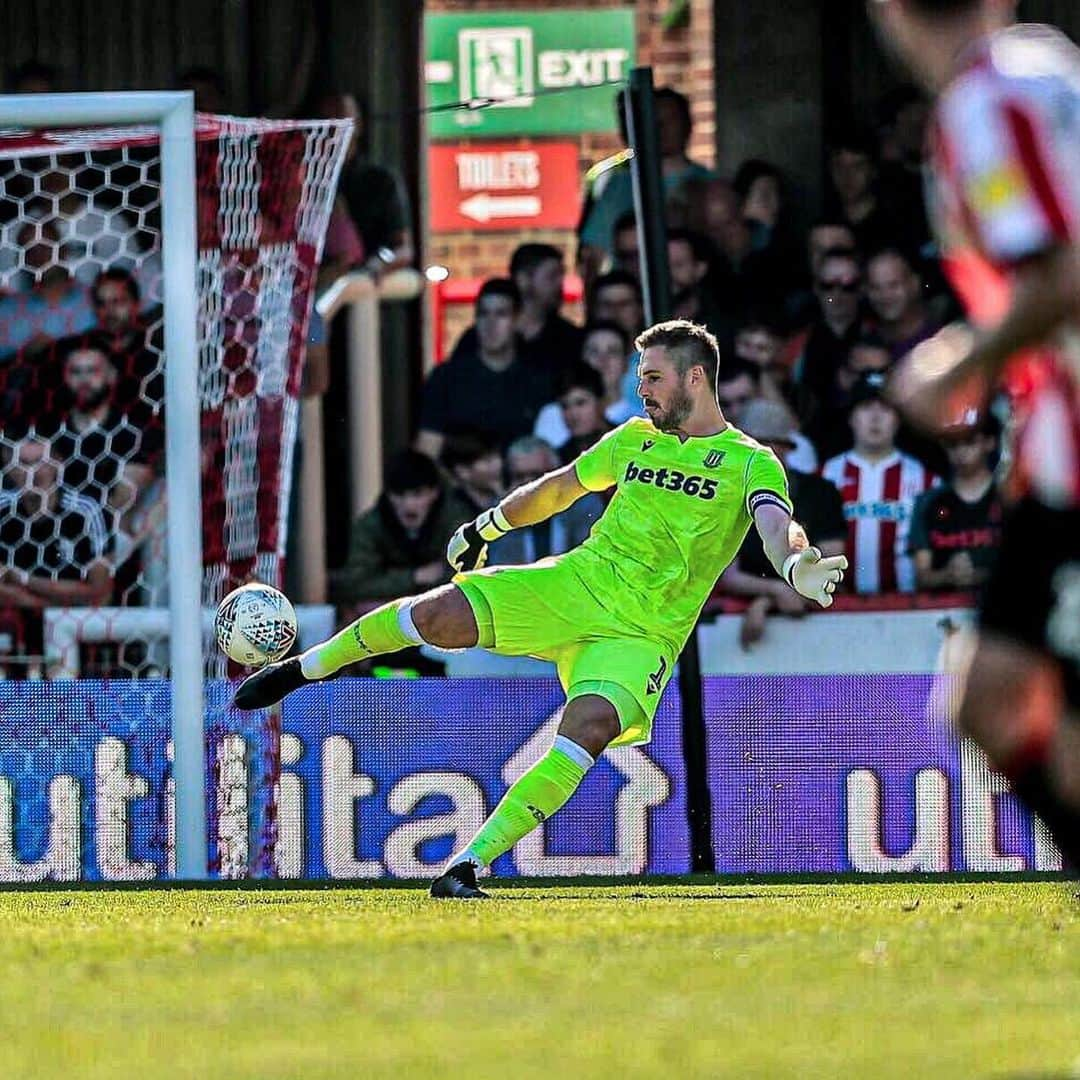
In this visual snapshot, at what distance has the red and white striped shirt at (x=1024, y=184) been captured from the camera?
3816mm

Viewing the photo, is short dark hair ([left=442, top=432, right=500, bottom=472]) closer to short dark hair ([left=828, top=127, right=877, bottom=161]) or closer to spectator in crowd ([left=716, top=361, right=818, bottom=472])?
spectator in crowd ([left=716, top=361, right=818, bottom=472])

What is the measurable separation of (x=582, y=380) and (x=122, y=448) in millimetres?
1984

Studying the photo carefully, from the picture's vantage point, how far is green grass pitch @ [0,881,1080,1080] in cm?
382

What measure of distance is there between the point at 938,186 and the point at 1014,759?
3.08ft

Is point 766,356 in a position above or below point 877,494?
above

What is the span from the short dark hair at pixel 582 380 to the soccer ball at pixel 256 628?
267cm

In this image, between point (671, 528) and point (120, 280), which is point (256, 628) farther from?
point (120, 280)

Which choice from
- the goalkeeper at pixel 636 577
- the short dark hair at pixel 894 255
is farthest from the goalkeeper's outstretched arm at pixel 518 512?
the short dark hair at pixel 894 255

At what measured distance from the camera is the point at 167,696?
9.34m

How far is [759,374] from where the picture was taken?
10727 mm

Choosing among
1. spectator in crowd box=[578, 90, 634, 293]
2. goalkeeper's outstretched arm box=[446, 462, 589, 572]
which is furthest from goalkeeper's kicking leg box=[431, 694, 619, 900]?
spectator in crowd box=[578, 90, 634, 293]

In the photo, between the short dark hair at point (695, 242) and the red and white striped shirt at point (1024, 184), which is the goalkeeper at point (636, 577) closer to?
the short dark hair at point (695, 242)

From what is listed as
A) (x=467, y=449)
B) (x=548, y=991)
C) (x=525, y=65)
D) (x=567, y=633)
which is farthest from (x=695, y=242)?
(x=548, y=991)

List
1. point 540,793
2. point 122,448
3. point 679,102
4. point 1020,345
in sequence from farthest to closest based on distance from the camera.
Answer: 1. point 679,102
2. point 122,448
3. point 540,793
4. point 1020,345
